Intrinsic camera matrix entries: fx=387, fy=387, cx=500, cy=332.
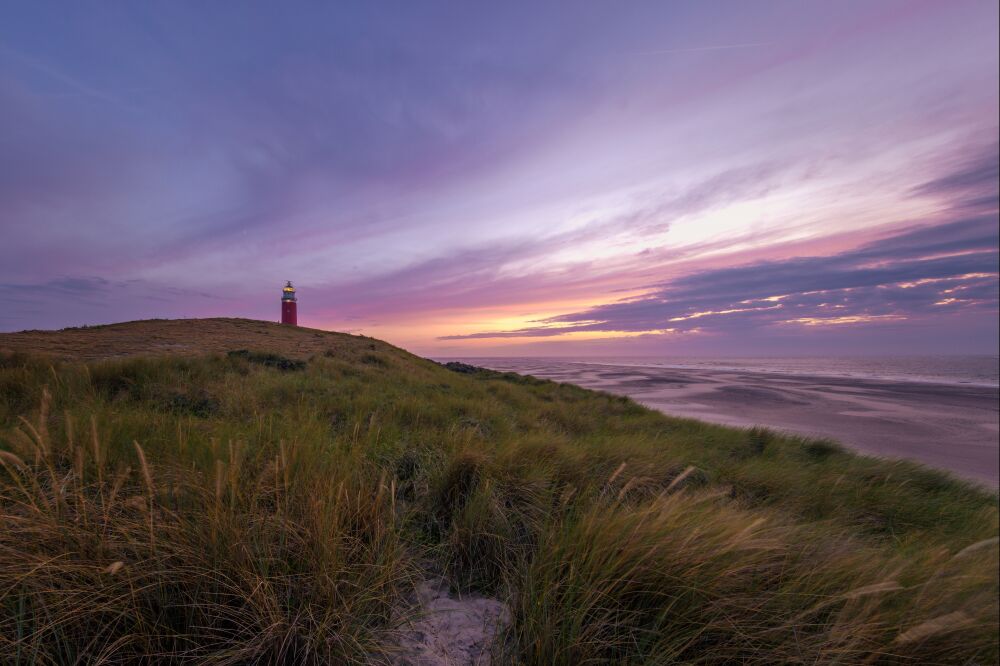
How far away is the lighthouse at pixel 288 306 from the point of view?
34.2m

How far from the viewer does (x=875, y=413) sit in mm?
16500

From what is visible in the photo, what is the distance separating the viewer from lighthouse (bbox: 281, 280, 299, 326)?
34.2 m

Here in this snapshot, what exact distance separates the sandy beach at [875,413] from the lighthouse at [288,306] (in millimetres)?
28299

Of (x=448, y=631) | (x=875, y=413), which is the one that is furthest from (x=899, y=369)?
(x=448, y=631)

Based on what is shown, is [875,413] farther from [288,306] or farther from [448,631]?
[288,306]

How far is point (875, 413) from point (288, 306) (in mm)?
39498

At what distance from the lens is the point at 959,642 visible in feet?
6.26

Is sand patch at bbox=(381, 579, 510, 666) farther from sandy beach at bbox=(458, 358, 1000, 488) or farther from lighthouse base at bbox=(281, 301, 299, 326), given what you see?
lighthouse base at bbox=(281, 301, 299, 326)

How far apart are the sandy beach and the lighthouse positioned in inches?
1114

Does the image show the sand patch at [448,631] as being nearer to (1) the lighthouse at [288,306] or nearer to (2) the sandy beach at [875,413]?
(2) the sandy beach at [875,413]

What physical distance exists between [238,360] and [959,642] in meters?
12.3

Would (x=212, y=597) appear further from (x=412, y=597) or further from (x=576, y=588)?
(x=576, y=588)

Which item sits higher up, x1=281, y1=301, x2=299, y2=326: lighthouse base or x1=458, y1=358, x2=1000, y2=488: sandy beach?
x1=281, y1=301, x2=299, y2=326: lighthouse base

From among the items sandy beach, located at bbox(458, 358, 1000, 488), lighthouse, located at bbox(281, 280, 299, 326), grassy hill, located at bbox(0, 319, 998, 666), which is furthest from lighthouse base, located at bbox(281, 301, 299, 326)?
grassy hill, located at bbox(0, 319, 998, 666)
